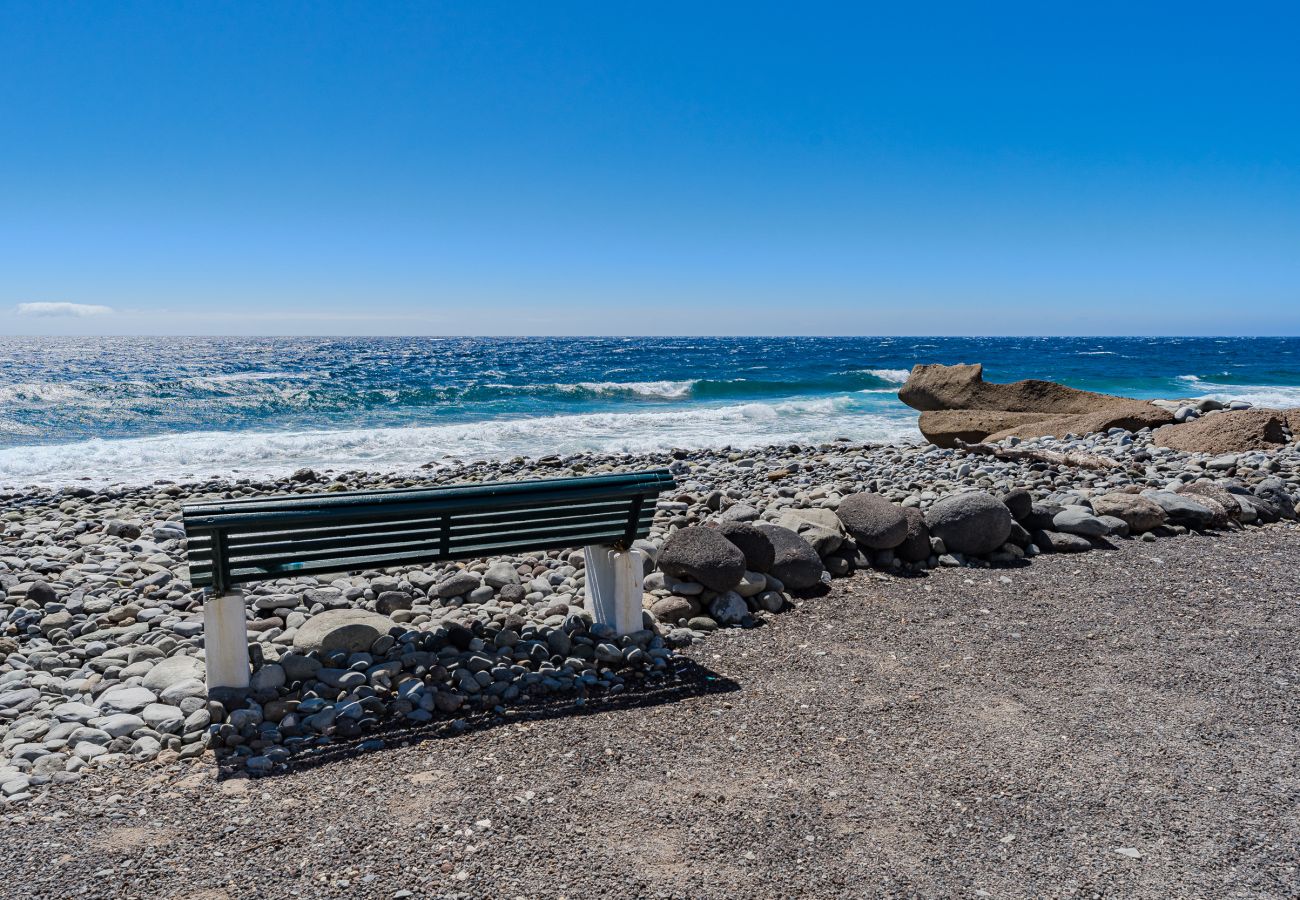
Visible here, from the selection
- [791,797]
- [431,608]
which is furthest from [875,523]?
[791,797]

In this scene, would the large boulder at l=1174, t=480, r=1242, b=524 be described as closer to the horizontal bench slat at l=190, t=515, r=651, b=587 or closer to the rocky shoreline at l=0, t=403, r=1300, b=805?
the rocky shoreline at l=0, t=403, r=1300, b=805

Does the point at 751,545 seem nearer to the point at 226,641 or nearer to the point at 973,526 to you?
the point at 973,526

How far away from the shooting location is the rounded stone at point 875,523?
19.0 ft

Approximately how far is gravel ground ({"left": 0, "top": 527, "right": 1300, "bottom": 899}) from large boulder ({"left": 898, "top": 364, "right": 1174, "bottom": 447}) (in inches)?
407

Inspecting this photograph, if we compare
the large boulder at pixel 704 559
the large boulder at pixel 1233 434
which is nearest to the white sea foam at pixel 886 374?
the large boulder at pixel 1233 434

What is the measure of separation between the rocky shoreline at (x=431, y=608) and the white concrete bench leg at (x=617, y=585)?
4.7 inches

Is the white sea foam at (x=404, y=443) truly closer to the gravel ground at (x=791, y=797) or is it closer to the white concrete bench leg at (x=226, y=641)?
the white concrete bench leg at (x=226, y=641)

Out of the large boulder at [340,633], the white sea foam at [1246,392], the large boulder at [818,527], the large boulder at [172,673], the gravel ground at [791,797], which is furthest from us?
the white sea foam at [1246,392]

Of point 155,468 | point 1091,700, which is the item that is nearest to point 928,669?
point 1091,700

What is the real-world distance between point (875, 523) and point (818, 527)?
1.28ft

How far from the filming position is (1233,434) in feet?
35.7

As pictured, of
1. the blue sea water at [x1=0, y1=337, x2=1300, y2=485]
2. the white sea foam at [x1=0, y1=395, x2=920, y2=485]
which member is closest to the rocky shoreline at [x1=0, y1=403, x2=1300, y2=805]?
the white sea foam at [x1=0, y1=395, x2=920, y2=485]

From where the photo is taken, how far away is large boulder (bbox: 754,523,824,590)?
A: 526cm

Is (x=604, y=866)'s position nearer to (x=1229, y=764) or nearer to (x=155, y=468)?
(x=1229, y=764)
